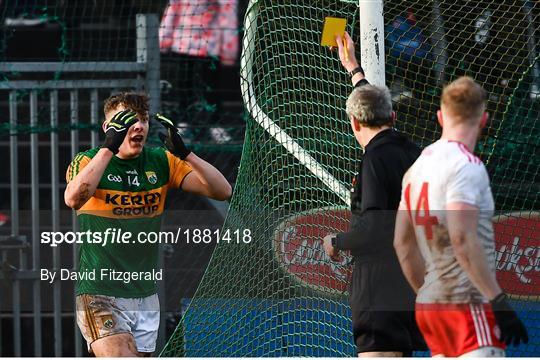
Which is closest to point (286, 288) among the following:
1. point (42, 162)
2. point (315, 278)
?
point (315, 278)

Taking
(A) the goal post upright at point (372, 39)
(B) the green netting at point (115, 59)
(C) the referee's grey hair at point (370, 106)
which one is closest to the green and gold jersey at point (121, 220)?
(A) the goal post upright at point (372, 39)

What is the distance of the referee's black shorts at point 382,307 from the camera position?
17.5 ft

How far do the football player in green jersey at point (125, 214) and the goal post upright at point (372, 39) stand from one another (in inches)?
36.3

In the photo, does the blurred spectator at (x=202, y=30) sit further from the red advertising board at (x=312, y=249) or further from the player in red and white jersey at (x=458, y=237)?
the player in red and white jersey at (x=458, y=237)

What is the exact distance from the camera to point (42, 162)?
10.1 meters

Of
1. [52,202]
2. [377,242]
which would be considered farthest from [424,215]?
[52,202]

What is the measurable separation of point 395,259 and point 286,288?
1.58 metres

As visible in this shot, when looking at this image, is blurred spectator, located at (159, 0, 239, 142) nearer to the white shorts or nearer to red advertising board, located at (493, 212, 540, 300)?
red advertising board, located at (493, 212, 540, 300)

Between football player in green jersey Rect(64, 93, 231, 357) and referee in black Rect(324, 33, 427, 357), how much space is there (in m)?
1.14

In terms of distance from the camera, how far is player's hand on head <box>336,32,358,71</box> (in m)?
6.11

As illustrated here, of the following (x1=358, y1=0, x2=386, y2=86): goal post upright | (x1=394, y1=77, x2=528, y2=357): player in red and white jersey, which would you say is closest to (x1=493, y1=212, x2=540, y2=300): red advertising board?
(x1=358, y1=0, x2=386, y2=86): goal post upright

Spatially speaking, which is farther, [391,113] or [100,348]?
[100,348]

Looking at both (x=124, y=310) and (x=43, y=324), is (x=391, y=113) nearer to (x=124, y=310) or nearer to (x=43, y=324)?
(x=124, y=310)

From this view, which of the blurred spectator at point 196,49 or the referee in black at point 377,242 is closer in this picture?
the referee in black at point 377,242
